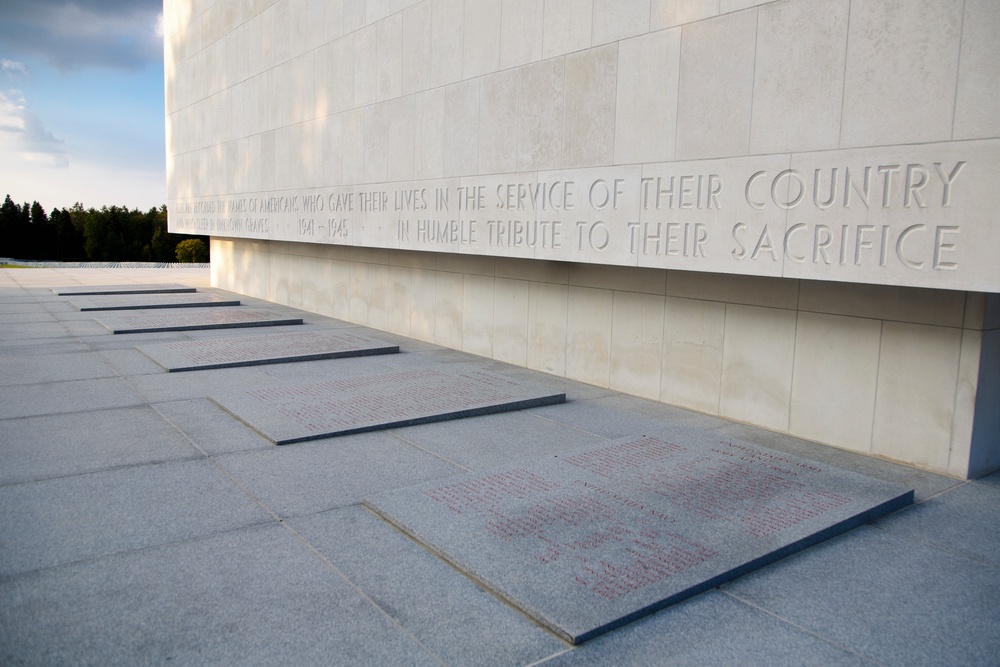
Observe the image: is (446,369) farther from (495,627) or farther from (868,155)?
(495,627)

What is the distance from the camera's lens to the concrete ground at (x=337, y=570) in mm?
3768

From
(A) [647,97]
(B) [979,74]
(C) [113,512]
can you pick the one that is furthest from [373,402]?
(B) [979,74]

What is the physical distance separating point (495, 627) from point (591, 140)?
648 centimetres

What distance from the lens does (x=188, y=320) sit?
1509 centimetres

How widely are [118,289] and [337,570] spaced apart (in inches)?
757

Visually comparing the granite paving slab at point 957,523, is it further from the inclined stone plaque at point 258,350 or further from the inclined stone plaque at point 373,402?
the inclined stone plaque at point 258,350

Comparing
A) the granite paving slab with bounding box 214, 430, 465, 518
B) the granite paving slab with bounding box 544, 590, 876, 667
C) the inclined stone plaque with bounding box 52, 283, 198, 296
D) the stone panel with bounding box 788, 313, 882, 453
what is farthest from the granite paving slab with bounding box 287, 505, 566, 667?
the inclined stone plaque with bounding box 52, 283, 198, 296

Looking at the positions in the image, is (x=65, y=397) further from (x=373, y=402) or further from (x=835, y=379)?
(x=835, y=379)

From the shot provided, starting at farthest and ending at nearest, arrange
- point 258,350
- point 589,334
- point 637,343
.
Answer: point 258,350
point 589,334
point 637,343

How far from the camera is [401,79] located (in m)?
12.8

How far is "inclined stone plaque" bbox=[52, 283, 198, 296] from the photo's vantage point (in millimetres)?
20328

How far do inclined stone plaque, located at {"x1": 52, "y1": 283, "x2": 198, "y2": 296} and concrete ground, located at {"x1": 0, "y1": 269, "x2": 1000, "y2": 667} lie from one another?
1375 cm

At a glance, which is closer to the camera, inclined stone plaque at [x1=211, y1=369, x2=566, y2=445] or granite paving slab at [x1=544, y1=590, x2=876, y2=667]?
granite paving slab at [x1=544, y1=590, x2=876, y2=667]

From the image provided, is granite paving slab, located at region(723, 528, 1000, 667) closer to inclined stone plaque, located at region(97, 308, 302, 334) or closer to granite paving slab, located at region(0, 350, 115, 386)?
granite paving slab, located at region(0, 350, 115, 386)
